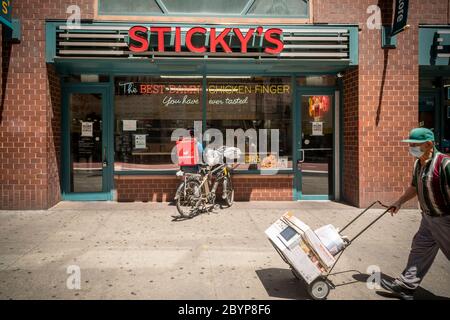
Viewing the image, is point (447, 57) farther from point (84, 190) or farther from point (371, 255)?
point (84, 190)

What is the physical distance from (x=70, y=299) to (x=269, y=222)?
14.2 ft

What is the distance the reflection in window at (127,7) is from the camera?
898 cm

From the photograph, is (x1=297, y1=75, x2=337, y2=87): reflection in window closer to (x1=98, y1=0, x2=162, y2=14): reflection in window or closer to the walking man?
(x1=98, y1=0, x2=162, y2=14): reflection in window

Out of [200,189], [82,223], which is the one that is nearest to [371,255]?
[200,189]

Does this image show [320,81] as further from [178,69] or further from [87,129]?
[87,129]

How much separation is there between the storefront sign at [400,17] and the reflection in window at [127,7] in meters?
5.11

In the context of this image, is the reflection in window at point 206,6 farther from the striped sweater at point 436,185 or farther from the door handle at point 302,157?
the striped sweater at point 436,185

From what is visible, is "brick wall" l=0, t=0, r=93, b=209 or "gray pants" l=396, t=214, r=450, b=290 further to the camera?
"brick wall" l=0, t=0, r=93, b=209

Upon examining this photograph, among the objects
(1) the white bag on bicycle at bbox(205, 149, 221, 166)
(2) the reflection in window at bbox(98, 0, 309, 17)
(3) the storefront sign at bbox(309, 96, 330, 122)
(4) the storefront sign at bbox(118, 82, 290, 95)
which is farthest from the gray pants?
(2) the reflection in window at bbox(98, 0, 309, 17)

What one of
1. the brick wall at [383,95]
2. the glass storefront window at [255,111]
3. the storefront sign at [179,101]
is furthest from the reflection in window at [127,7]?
the brick wall at [383,95]

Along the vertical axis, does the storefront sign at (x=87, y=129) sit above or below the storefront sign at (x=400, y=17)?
below

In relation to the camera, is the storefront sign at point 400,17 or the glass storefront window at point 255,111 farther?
the glass storefront window at point 255,111

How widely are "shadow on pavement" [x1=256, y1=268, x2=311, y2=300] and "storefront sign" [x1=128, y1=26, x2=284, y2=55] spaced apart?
16.4ft

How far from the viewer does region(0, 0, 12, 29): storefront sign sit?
779 centimetres
